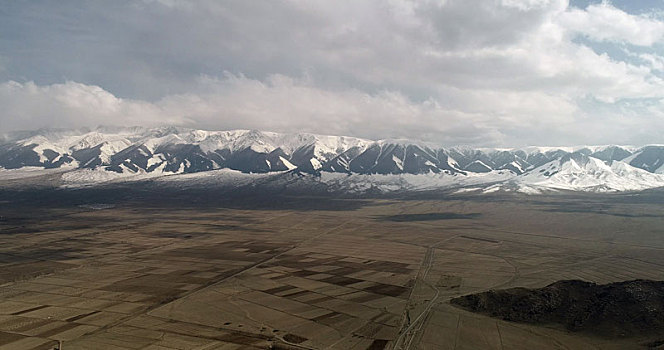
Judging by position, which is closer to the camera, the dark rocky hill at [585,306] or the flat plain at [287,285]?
the flat plain at [287,285]

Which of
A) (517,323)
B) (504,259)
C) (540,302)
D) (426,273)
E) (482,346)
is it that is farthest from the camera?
(504,259)

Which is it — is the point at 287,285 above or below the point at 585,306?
below

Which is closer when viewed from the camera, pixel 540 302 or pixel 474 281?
pixel 540 302

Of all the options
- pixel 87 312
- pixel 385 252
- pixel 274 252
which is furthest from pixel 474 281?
pixel 87 312

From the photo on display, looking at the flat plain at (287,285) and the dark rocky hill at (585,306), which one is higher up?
the dark rocky hill at (585,306)

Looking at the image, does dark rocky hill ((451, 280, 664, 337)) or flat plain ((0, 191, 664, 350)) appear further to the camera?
dark rocky hill ((451, 280, 664, 337))

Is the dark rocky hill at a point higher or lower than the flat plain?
higher

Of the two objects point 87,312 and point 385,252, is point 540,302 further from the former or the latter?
point 87,312

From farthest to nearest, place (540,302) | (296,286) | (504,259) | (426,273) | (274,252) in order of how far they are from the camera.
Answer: (274,252)
(504,259)
(426,273)
(296,286)
(540,302)
